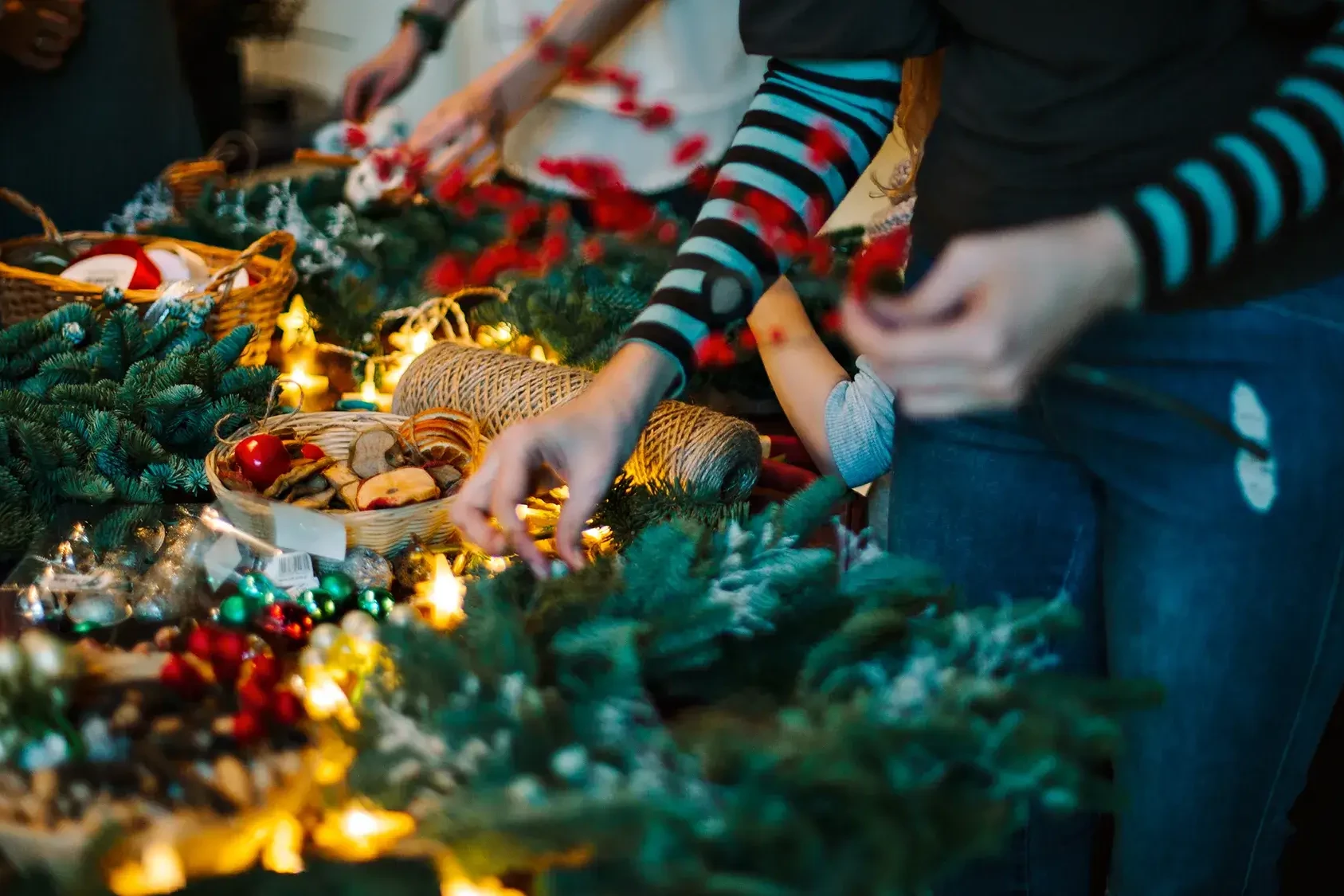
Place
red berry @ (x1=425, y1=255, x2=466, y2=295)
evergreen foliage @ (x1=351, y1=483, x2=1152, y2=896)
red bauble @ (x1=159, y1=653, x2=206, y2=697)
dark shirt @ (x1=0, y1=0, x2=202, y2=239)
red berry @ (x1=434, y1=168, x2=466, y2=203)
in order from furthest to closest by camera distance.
Result: dark shirt @ (x1=0, y1=0, x2=202, y2=239), red berry @ (x1=434, y1=168, x2=466, y2=203), red berry @ (x1=425, y1=255, x2=466, y2=295), red bauble @ (x1=159, y1=653, x2=206, y2=697), evergreen foliage @ (x1=351, y1=483, x2=1152, y2=896)

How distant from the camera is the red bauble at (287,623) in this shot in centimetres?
84

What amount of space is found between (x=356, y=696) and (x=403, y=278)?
4.19 feet

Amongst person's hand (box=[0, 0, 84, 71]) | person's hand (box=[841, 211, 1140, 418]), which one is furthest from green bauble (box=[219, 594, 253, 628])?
person's hand (box=[0, 0, 84, 71])

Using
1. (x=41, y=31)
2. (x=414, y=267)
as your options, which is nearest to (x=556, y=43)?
(x=414, y=267)

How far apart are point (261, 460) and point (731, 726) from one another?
0.75 meters

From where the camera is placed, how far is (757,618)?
26.3 inches

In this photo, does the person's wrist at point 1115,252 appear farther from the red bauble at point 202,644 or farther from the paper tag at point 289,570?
the paper tag at point 289,570

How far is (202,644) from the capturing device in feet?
2.40

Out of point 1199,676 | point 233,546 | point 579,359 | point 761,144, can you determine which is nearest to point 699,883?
point 1199,676

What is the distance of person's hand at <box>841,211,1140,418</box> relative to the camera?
1.78 ft

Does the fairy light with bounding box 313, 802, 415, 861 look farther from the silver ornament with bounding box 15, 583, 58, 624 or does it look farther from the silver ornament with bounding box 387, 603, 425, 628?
the silver ornament with bounding box 15, 583, 58, 624

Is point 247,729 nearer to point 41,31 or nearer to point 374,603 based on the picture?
point 374,603

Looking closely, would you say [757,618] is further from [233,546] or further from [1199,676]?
[233,546]

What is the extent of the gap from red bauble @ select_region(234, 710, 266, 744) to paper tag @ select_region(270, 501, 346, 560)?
38cm
